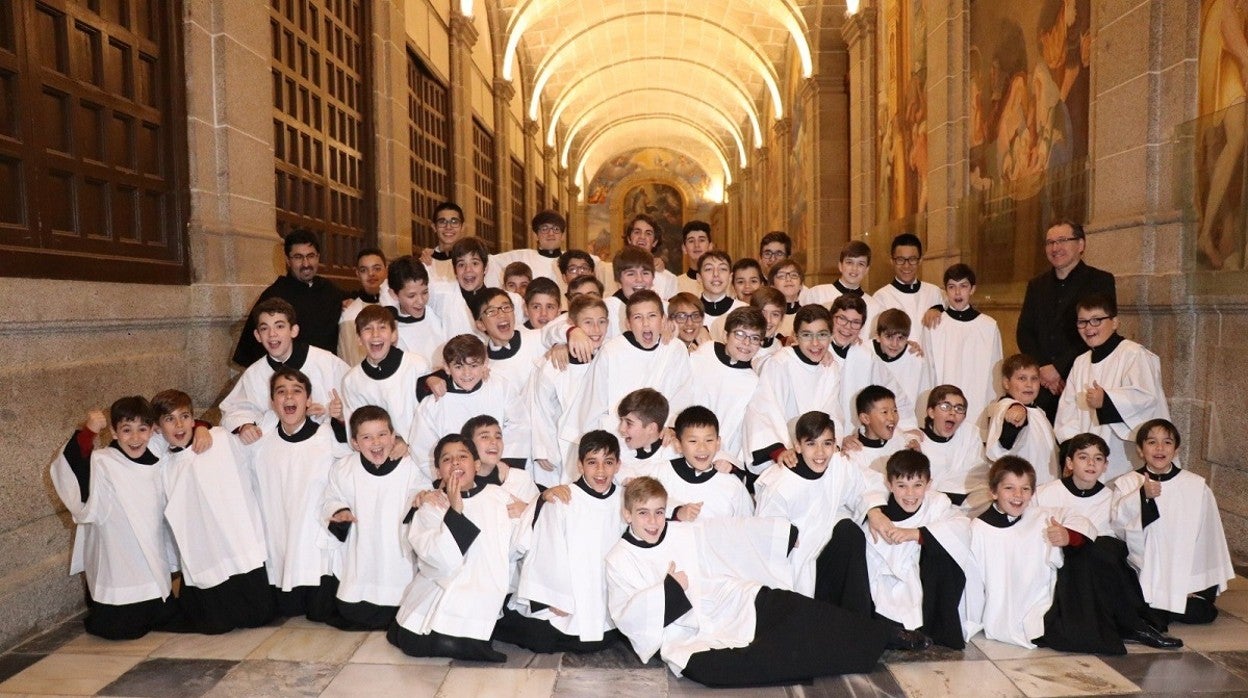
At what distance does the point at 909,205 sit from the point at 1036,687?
8.54 meters

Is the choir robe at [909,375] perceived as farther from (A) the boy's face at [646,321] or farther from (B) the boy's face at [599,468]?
(B) the boy's face at [599,468]

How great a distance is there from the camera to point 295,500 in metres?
4.57

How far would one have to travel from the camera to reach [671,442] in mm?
4395

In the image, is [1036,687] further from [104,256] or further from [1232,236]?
[104,256]

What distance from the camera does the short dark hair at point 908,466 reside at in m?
4.12

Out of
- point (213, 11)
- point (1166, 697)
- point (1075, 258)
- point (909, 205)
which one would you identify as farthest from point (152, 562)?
point (909, 205)

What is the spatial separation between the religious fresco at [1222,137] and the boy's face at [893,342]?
1.83 m

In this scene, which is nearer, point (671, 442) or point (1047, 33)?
point (671, 442)

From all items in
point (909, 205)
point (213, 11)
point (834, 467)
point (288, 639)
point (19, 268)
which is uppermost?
point (213, 11)

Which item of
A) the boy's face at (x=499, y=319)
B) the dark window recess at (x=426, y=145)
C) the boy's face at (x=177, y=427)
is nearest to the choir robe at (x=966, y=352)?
the boy's face at (x=499, y=319)

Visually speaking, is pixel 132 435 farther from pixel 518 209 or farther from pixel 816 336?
pixel 518 209

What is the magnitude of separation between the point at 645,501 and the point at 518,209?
16886mm

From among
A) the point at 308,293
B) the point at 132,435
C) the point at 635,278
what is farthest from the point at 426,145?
the point at 132,435

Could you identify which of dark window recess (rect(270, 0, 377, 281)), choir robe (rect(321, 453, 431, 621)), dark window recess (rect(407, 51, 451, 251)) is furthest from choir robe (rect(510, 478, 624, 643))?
dark window recess (rect(407, 51, 451, 251))
